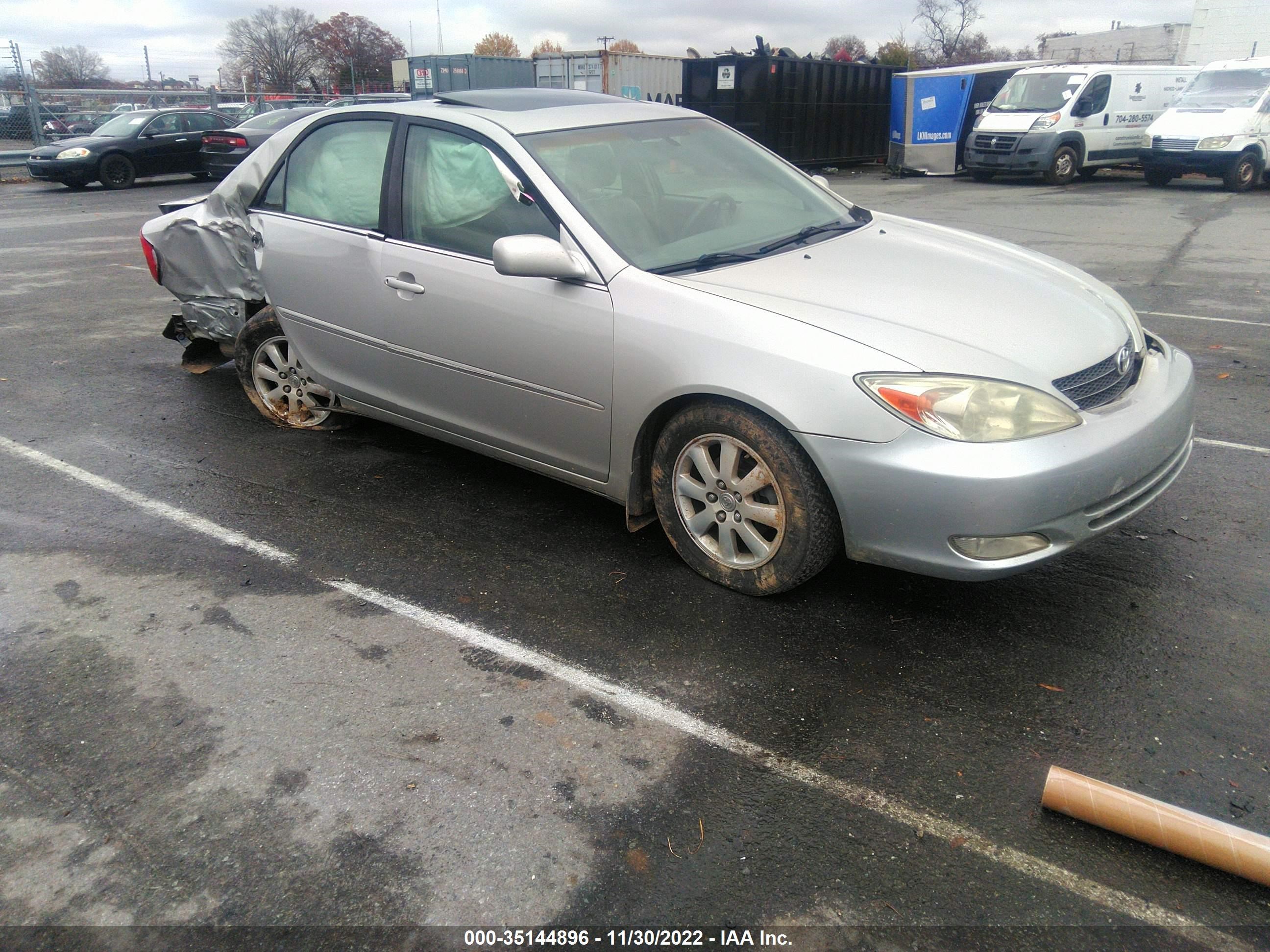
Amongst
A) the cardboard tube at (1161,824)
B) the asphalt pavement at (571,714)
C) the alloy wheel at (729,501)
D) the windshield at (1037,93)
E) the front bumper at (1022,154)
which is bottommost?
the asphalt pavement at (571,714)

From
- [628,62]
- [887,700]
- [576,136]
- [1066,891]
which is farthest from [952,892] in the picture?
[628,62]

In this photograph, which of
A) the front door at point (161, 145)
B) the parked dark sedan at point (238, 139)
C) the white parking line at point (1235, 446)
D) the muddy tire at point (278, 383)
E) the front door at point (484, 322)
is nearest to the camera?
the front door at point (484, 322)

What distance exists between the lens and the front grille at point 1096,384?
3.10m

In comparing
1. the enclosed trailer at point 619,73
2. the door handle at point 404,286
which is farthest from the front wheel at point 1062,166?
the door handle at point 404,286

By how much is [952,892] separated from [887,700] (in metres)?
0.76

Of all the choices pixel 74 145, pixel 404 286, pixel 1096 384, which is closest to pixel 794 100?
pixel 74 145

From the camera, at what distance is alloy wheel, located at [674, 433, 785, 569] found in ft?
10.9

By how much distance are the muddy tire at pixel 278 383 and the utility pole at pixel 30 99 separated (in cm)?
2296

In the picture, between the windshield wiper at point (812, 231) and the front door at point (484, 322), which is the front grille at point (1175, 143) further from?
the front door at point (484, 322)

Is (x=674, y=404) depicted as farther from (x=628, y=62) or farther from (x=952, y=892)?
(x=628, y=62)

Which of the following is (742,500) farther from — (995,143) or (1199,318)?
(995,143)

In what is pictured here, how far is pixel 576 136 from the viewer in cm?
401

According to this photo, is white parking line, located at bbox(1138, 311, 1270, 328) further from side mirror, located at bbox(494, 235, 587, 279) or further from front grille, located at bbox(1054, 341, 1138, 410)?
side mirror, located at bbox(494, 235, 587, 279)

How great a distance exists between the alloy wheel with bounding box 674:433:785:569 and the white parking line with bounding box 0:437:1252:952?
734 millimetres
